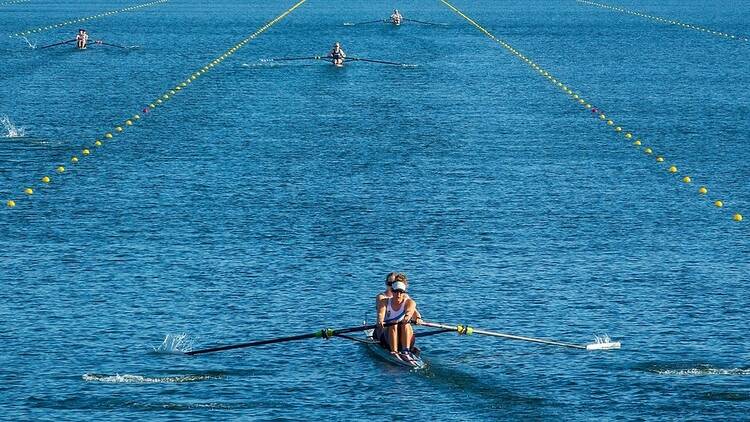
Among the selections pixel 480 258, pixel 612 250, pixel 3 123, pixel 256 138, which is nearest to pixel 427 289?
pixel 480 258

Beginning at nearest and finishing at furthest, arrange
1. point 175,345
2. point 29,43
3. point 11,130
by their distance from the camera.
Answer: point 175,345
point 11,130
point 29,43

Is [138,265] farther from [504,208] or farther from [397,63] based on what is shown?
[397,63]

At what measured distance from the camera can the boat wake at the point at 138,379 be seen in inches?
1512

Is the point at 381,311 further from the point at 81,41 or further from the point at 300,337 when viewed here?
the point at 81,41

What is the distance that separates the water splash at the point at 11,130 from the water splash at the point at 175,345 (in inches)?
1499

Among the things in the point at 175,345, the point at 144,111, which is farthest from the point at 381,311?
the point at 144,111

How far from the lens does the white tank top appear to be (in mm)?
40000

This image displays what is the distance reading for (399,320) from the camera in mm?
39969

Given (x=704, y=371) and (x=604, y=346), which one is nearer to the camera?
(x=704, y=371)

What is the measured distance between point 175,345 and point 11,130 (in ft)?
131

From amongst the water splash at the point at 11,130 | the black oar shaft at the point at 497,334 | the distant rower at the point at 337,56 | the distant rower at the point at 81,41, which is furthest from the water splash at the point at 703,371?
the distant rower at the point at 81,41

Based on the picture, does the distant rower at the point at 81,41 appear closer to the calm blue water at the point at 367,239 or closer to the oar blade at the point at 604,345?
the calm blue water at the point at 367,239

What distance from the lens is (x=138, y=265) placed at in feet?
166

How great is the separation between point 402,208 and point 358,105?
31.1 meters
